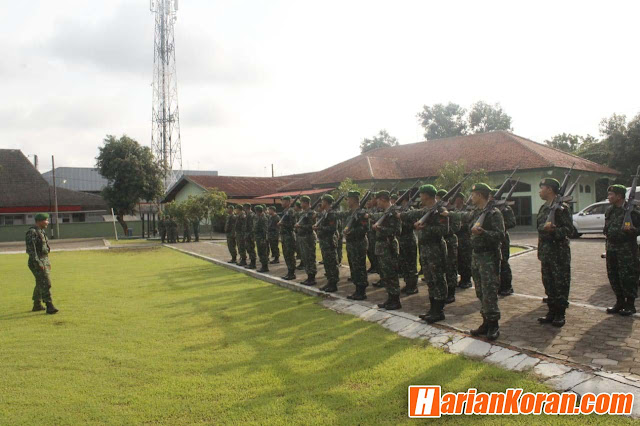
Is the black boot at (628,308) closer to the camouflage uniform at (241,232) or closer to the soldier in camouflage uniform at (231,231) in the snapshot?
the camouflage uniform at (241,232)

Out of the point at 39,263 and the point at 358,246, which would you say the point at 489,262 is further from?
the point at 39,263

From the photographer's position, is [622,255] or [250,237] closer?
[622,255]

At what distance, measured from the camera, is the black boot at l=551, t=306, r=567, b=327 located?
5.41m

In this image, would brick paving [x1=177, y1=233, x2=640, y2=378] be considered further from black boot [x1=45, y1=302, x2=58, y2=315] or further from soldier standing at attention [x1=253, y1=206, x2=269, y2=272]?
black boot [x1=45, y1=302, x2=58, y2=315]

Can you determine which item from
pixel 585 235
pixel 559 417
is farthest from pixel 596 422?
pixel 585 235

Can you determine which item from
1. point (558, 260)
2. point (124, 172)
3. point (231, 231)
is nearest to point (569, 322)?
point (558, 260)

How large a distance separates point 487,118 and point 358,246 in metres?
40.3

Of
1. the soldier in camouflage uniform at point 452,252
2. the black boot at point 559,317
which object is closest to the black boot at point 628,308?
the black boot at point 559,317

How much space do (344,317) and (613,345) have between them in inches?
132

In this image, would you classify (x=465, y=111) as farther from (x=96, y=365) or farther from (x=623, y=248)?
(x=96, y=365)

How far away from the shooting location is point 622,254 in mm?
5938

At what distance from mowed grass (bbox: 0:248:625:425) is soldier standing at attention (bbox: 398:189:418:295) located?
5.58 ft

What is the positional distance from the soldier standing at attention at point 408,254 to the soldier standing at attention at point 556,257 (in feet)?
7.17

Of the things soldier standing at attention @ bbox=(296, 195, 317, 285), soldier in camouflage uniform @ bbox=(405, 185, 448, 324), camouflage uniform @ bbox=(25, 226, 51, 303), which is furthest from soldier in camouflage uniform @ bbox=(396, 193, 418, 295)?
camouflage uniform @ bbox=(25, 226, 51, 303)
